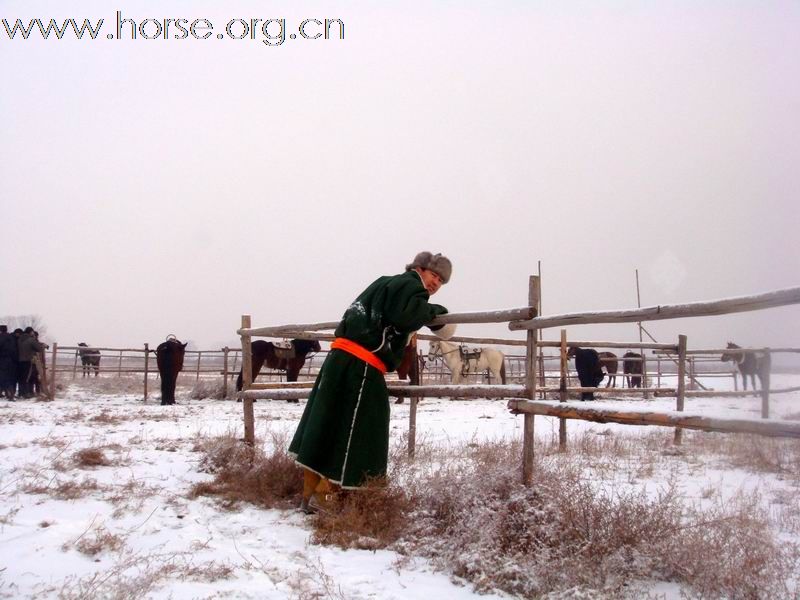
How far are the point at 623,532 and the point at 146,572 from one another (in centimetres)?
221

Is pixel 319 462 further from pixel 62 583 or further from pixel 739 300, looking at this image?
pixel 739 300

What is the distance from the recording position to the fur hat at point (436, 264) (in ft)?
12.8

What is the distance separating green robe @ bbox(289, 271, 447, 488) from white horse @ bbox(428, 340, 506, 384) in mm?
11709

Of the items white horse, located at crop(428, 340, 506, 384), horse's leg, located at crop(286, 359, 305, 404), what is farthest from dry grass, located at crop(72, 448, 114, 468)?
white horse, located at crop(428, 340, 506, 384)

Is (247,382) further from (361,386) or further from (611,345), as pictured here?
(611,345)

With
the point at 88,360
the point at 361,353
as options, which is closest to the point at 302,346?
the point at 361,353

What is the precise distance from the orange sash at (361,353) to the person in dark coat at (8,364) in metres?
12.7

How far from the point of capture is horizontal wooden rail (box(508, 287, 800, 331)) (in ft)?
7.57

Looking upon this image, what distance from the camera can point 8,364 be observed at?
13461 mm

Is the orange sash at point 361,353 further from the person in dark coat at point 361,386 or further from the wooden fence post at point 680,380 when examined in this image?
the wooden fence post at point 680,380

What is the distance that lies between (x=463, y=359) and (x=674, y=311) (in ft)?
45.8

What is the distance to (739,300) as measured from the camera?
2.48 meters

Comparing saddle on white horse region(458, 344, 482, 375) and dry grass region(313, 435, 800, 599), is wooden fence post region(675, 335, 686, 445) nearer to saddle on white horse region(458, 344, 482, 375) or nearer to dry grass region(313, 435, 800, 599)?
dry grass region(313, 435, 800, 599)

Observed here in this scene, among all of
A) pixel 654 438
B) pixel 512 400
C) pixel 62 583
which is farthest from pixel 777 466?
pixel 62 583
